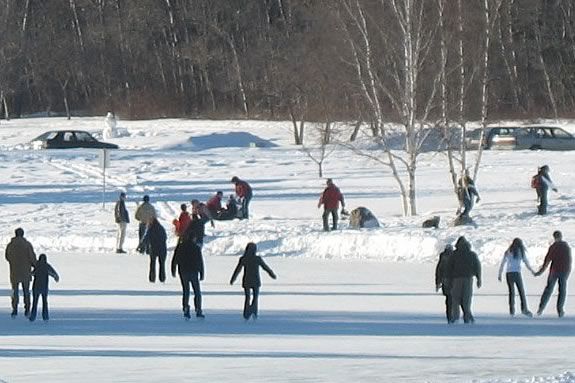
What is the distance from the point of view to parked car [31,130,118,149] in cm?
6281

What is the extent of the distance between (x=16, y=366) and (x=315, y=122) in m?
47.6

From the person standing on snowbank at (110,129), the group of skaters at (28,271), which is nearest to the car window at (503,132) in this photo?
the person standing on snowbank at (110,129)

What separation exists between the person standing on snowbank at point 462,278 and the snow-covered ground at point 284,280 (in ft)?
0.99

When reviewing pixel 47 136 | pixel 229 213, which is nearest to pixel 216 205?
pixel 229 213

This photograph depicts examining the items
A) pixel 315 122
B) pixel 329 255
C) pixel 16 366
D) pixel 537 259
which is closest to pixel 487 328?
pixel 16 366

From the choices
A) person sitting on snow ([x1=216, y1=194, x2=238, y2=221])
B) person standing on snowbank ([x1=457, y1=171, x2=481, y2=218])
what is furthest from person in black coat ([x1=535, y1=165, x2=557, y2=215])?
person sitting on snow ([x1=216, y1=194, x2=238, y2=221])

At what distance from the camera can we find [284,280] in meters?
27.0

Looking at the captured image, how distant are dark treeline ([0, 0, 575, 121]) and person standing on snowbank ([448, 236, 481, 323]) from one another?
1566 inches

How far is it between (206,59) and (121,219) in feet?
160

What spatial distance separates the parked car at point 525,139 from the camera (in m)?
60.2

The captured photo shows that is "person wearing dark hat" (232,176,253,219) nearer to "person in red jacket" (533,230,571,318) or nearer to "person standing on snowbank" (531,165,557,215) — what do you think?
"person standing on snowbank" (531,165,557,215)

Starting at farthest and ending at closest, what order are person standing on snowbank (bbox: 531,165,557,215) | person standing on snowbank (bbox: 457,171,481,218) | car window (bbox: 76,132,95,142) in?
car window (bbox: 76,132,95,142) < person standing on snowbank (bbox: 531,165,557,215) < person standing on snowbank (bbox: 457,171,481,218)

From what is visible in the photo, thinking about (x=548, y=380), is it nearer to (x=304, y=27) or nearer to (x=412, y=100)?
(x=412, y=100)

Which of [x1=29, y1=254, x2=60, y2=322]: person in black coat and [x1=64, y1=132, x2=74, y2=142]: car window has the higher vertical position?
[x1=64, y1=132, x2=74, y2=142]: car window
